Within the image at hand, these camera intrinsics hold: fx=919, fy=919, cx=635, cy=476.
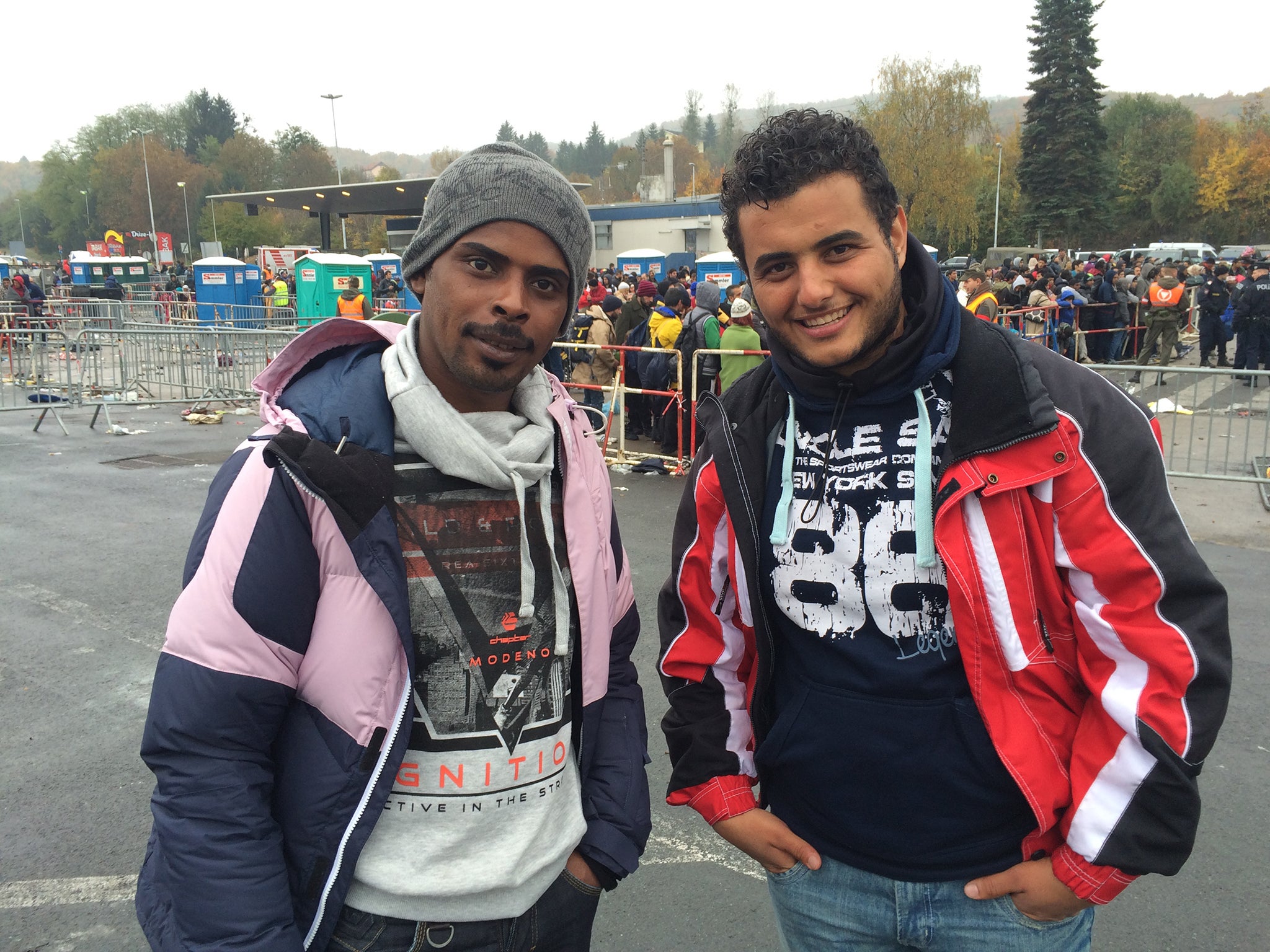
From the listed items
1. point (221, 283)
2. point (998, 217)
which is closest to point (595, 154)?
point (998, 217)

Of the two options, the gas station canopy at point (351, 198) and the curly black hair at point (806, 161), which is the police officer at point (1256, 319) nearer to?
the curly black hair at point (806, 161)

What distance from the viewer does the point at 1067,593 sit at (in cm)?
159

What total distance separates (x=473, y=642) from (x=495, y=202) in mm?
798

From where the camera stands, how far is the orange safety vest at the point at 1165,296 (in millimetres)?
17719

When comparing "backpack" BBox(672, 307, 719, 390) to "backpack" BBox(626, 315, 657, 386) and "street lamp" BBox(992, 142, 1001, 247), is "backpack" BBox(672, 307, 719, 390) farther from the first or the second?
"street lamp" BBox(992, 142, 1001, 247)

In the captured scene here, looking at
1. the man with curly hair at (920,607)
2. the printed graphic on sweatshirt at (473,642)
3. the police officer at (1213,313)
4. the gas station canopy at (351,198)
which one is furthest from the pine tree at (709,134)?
the printed graphic on sweatshirt at (473,642)

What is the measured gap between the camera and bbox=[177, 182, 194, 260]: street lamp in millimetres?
81125

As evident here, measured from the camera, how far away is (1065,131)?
56250mm

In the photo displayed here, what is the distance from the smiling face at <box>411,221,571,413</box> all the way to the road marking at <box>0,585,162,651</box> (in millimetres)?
4397

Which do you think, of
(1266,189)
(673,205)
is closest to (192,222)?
(673,205)

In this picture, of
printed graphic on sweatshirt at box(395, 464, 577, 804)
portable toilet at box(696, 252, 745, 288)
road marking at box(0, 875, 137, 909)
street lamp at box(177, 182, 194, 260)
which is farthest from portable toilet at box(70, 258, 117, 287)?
printed graphic on sweatshirt at box(395, 464, 577, 804)

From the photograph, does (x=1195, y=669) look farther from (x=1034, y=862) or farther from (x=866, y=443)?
(x=866, y=443)

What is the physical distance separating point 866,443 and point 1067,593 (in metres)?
0.43

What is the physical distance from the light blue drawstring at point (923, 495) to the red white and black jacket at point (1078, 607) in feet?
0.12
